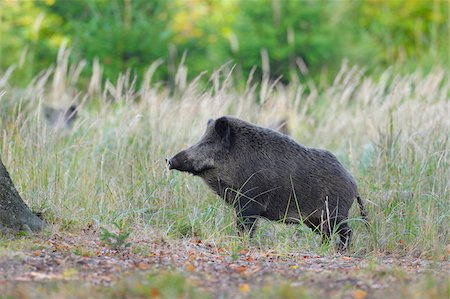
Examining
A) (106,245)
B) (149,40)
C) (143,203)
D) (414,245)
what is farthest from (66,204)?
(149,40)

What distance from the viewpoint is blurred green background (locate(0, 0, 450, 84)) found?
58.4 ft

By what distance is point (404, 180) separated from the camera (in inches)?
334

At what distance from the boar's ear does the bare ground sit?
1099 millimetres

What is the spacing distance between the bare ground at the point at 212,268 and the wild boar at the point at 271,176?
74 cm

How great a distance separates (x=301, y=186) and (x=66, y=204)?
2.12m

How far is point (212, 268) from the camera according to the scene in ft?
18.0

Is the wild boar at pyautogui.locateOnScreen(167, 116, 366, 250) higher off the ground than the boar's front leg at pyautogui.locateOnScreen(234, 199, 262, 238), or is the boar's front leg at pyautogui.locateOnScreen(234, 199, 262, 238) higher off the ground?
the wild boar at pyautogui.locateOnScreen(167, 116, 366, 250)

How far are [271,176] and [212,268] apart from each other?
197cm

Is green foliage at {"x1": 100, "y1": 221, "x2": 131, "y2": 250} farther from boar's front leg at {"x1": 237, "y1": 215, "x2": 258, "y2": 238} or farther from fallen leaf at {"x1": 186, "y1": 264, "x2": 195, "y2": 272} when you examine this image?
boar's front leg at {"x1": 237, "y1": 215, "x2": 258, "y2": 238}

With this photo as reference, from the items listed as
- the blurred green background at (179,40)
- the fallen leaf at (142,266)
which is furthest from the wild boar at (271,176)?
the blurred green background at (179,40)

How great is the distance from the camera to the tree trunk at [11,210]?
20.6 feet

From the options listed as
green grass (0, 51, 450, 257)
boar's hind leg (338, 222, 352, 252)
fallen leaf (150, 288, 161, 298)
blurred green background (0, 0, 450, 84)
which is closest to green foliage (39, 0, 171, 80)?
blurred green background (0, 0, 450, 84)

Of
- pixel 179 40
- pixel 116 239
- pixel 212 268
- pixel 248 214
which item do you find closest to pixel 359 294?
pixel 212 268

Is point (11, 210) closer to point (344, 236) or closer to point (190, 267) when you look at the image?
point (190, 267)
